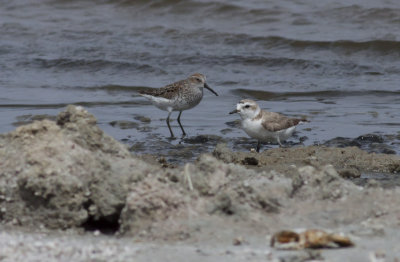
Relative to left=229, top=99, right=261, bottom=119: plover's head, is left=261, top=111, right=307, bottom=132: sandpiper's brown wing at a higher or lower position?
lower

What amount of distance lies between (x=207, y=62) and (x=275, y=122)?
550 cm

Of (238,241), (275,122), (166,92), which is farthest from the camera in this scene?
(166,92)

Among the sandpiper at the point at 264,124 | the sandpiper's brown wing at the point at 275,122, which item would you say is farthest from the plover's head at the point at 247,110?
the sandpiper's brown wing at the point at 275,122

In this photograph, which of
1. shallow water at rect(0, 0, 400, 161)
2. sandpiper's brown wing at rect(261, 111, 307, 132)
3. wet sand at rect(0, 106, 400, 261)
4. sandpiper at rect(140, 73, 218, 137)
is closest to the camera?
wet sand at rect(0, 106, 400, 261)

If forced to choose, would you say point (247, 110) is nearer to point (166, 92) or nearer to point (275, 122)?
Result: point (275, 122)

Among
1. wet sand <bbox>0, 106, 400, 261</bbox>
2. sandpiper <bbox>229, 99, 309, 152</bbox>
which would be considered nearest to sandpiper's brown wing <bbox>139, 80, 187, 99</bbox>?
sandpiper <bbox>229, 99, 309, 152</bbox>

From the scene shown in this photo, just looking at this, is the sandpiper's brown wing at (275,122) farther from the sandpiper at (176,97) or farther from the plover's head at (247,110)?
the sandpiper at (176,97)

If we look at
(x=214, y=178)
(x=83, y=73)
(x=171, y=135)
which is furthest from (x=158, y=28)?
(x=214, y=178)

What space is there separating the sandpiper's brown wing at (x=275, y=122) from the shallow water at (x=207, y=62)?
1.02 feet

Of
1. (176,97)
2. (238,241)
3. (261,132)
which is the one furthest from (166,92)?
(238,241)

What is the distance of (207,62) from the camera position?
13688 millimetres

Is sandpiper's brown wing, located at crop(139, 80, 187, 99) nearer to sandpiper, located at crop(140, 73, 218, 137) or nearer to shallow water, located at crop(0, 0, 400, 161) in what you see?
sandpiper, located at crop(140, 73, 218, 137)

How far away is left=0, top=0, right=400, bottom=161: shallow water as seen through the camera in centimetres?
947

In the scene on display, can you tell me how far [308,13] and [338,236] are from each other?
1228 centimetres
